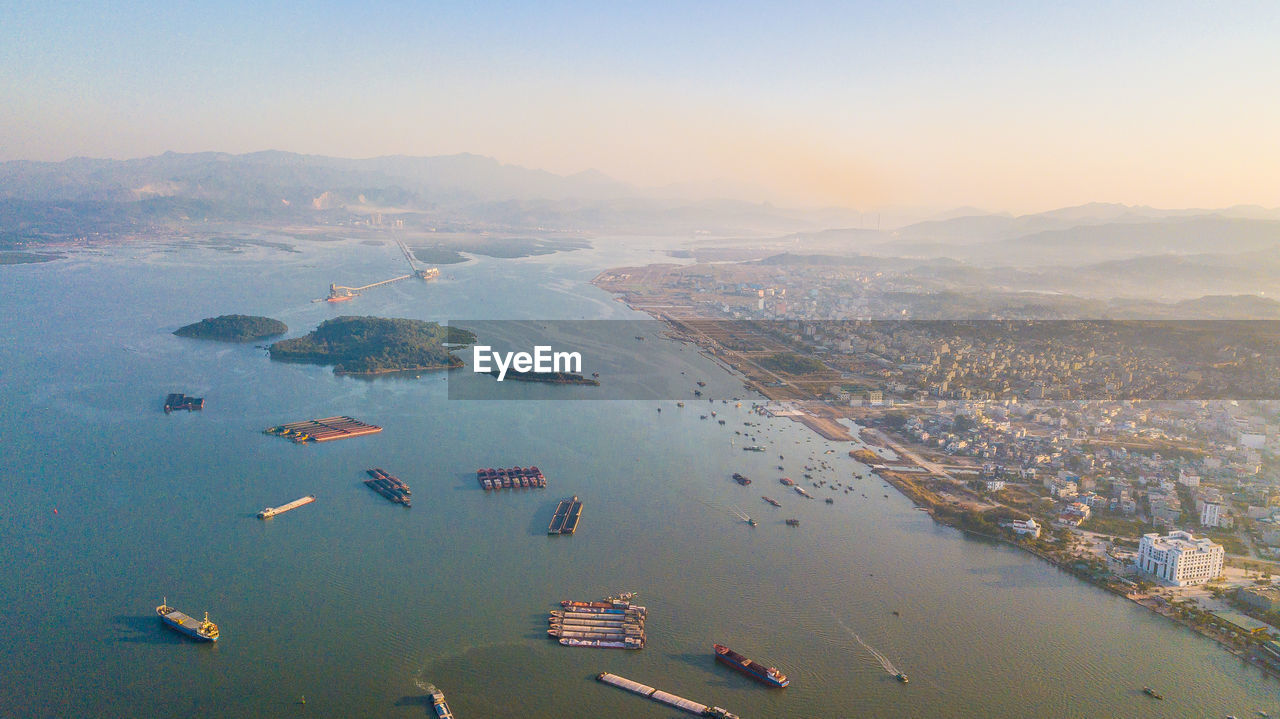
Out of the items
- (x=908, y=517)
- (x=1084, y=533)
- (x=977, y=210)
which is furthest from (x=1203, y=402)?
(x=977, y=210)

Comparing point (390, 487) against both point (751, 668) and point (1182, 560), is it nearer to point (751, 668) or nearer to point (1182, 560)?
point (751, 668)

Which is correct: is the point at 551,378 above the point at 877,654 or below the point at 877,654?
above

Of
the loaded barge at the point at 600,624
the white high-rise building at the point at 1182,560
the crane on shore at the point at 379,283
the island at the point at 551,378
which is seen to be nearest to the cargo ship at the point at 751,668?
the loaded barge at the point at 600,624

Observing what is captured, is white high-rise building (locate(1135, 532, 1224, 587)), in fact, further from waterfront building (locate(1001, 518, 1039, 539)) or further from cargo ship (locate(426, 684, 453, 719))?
cargo ship (locate(426, 684, 453, 719))

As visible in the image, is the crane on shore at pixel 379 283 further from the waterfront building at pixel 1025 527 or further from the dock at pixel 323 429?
the waterfront building at pixel 1025 527

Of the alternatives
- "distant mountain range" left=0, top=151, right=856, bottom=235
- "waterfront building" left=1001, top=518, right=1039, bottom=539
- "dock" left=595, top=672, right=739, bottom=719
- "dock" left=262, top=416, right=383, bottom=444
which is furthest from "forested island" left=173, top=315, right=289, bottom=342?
"distant mountain range" left=0, top=151, right=856, bottom=235

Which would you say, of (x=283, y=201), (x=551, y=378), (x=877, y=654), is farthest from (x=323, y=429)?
(x=283, y=201)
